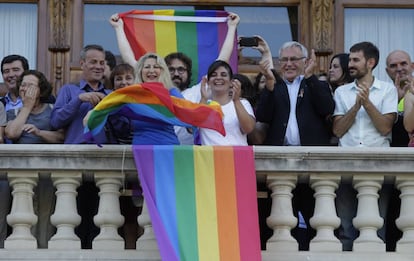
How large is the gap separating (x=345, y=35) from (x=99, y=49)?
3.26 metres

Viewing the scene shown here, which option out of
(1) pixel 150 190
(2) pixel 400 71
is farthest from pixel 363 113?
(1) pixel 150 190

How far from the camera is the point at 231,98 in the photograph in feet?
47.2

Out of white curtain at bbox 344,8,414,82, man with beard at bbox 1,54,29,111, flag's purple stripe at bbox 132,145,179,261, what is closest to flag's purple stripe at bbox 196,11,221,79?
white curtain at bbox 344,8,414,82

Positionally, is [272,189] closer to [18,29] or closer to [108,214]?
[108,214]

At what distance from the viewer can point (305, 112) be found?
566 inches

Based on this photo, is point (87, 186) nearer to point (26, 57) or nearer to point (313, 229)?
point (313, 229)

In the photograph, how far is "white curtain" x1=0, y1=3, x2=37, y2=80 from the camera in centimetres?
1706

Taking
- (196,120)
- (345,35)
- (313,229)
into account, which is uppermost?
(345,35)

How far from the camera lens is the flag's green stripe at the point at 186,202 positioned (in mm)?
13445

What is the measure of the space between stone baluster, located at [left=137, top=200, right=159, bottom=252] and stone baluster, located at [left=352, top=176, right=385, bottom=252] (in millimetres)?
1589

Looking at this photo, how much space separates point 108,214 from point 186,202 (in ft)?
2.06

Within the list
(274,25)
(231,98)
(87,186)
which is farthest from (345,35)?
(87,186)

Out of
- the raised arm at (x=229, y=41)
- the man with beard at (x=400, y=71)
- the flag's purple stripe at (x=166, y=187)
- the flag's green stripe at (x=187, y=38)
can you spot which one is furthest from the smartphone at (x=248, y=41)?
the flag's purple stripe at (x=166, y=187)

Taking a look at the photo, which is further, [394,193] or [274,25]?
[274,25]
